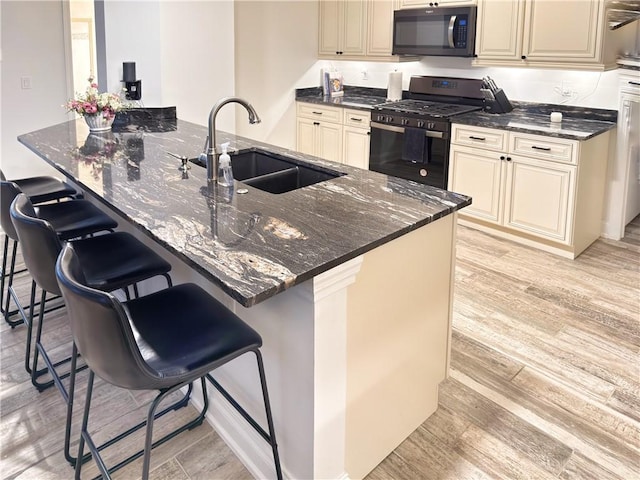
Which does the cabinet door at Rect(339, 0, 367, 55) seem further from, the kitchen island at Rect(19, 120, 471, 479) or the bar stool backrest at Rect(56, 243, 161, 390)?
the bar stool backrest at Rect(56, 243, 161, 390)

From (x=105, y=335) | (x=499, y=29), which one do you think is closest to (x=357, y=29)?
(x=499, y=29)

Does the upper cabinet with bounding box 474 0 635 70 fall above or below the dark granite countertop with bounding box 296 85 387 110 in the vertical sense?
above

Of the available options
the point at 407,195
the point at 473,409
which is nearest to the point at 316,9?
the point at 407,195

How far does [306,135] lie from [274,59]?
87 cm

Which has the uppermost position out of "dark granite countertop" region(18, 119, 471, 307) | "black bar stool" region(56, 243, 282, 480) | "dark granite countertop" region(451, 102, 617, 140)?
"dark granite countertop" region(451, 102, 617, 140)

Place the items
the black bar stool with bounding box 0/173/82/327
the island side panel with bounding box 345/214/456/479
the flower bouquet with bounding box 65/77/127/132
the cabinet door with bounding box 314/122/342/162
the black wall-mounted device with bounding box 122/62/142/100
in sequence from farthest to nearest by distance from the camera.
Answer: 1. the cabinet door with bounding box 314/122/342/162
2. the black wall-mounted device with bounding box 122/62/142/100
3. the flower bouquet with bounding box 65/77/127/132
4. the black bar stool with bounding box 0/173/82/327
5. the island side panel with bounding box 345/214/456/479

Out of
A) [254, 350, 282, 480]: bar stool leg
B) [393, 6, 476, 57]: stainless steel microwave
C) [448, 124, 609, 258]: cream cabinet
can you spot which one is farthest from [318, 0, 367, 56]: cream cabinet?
[254, 350, 282, 480]: bar stool leg

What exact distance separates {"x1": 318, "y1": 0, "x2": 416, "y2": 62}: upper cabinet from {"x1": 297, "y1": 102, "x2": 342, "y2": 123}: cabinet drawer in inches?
23.5

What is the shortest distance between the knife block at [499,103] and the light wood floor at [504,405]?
1688 millimetres

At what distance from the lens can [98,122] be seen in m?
3.38

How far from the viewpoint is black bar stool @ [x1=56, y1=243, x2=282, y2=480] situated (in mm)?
1328

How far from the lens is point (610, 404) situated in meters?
2.37

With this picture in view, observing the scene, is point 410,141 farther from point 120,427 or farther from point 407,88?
point 120,427

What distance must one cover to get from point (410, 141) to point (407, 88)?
104 cm
